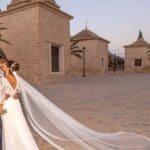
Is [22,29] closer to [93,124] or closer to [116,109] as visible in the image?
[116,109]

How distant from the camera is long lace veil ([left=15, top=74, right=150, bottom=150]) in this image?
490 cm

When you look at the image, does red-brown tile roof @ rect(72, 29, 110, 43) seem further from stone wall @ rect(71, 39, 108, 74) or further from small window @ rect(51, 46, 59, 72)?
small window @ rect(51, 46, 59, 72)

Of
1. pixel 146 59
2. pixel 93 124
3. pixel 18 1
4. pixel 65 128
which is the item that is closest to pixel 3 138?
pixel 65 128

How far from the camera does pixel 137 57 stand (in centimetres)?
4709

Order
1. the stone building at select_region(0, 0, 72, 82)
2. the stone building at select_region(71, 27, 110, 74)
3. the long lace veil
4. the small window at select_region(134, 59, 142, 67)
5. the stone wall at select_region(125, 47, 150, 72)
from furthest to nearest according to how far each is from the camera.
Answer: the small window at select_region(134, 59, 142, 67) < the stone wall at select_region(125, 47, 150, 72) < the stone building at select_region(71, 27, 110, 74) < the stone building at select_region(0, 0, 72, 82) < the long lace veil

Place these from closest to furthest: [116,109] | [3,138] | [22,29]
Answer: [3,138], [116,109], [22,29]

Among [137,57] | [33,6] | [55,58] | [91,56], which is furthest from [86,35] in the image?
[33,6]

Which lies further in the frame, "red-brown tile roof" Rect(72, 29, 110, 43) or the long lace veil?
"red-brown tile roof" Rect(72, 29, 110, 43)

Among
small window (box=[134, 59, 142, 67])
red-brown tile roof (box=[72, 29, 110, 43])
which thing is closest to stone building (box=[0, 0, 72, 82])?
red-brown tile roof (box=[72, 29, 110, 43])

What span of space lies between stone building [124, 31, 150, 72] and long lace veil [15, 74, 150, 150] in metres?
42.4

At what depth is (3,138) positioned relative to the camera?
4246 millimetres

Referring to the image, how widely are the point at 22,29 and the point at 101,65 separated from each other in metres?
18.1

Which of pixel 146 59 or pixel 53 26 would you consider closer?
pixel 53 26

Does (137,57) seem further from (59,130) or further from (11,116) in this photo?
(11,116)
